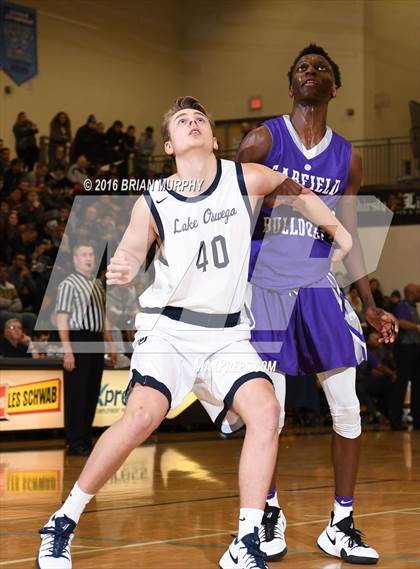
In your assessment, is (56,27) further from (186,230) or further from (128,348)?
(186,230)

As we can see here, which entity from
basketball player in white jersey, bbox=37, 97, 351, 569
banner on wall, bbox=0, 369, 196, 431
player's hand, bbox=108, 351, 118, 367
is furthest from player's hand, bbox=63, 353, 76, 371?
basketball player in white jersey, bbox=37, 97, 351, 569

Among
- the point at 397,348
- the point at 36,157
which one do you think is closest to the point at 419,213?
the point at 397,348

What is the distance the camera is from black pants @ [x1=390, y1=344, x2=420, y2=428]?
13953mm

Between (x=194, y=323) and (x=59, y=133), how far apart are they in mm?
16789

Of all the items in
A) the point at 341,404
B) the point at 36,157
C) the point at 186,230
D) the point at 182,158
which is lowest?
the point at 341,404

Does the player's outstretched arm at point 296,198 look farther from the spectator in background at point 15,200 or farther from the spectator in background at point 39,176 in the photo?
the spectator in background at point 39,176

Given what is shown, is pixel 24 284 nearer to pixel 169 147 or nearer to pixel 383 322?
pixel 383 322

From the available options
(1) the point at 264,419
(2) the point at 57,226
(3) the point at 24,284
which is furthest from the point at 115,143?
(1) the point at 264,419

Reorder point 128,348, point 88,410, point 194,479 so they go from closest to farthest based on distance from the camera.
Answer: point 194,479 < point 88,410 < point 128,348

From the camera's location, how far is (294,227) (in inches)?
173

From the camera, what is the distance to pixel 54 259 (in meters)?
14.4

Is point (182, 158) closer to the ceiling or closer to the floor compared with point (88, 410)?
closer to the ceiling

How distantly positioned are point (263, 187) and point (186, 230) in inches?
13.7

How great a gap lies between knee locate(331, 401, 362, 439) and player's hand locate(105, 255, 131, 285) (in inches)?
47.4
